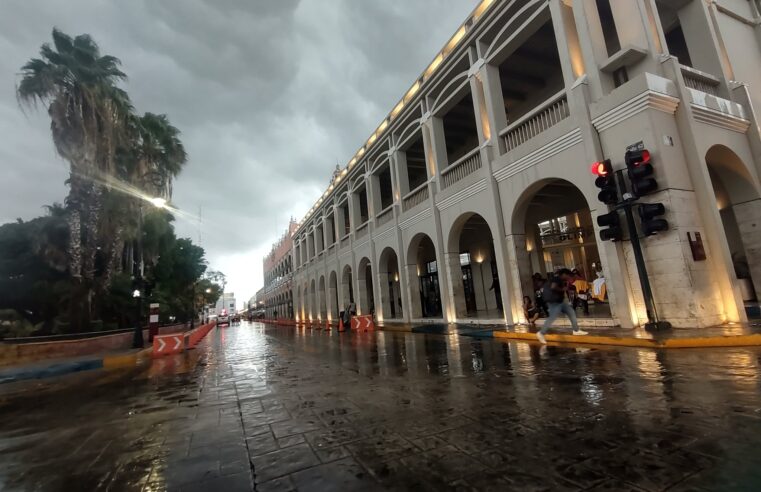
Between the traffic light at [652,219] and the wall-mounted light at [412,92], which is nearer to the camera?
the traffic light at [652,219]

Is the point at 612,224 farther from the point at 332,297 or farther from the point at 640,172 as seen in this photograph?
the point at 332,297

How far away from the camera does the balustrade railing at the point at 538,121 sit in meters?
11.9

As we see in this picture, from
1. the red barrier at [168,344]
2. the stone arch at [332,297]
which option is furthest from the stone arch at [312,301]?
the red barrier at [168,344]

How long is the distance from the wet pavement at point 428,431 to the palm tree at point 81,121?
14107mm

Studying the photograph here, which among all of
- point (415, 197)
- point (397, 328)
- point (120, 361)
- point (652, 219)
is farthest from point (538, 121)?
point (120, 361)

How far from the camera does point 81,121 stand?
56.7 feet

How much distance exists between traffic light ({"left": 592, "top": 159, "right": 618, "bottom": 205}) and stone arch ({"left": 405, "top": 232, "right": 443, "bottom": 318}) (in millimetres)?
12021

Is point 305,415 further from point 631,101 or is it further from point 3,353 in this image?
point 3,353

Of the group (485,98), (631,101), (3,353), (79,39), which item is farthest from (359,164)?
(3,353)

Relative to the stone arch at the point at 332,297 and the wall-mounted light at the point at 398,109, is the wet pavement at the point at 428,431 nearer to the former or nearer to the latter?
the wall-mounted light at the point at 398,109

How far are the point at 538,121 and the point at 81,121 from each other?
21.0 m

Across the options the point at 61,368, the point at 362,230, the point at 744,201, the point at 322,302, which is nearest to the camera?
the point at 744,201

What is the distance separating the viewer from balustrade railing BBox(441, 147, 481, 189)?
15.7 meters

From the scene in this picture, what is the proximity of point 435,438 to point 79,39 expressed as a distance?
81.4ft
